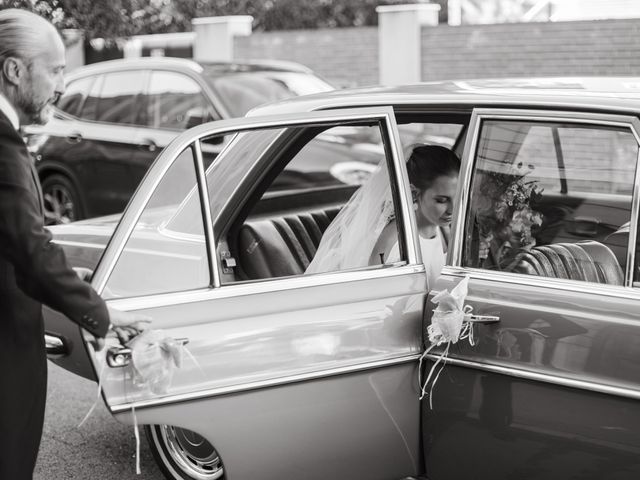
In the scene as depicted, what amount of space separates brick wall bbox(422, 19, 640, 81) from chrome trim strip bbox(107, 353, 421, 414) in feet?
35.0

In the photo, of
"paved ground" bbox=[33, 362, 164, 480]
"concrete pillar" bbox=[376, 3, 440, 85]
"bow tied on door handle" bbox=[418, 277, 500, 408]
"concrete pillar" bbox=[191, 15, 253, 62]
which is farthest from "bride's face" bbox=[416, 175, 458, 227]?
"concrete pillar" bbox=[191, 15, 253, 62]

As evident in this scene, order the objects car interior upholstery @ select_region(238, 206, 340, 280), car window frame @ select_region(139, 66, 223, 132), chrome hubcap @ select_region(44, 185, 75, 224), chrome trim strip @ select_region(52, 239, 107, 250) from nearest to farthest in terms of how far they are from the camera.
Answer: car interior upholstery @ select_region(238, 206, 340, 280) → chrome trim strip @ select_region(52, 239, 107, 250) → car window frame @ select_region(139, 66, 223, 132) → chrome hubcap @ select_region(44, 185, 75, 224)

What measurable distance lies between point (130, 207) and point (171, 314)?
353 mm

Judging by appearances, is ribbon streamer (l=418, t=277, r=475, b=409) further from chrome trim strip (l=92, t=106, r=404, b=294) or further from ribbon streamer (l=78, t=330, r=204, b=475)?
ribbon streamer (l=78, t=330, r=204, b=475)

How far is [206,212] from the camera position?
3.08m

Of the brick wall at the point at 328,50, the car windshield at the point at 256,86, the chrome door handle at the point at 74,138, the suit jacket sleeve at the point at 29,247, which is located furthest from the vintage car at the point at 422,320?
the brick wall at the point at 328,50

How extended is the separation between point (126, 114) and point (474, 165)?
5.94 metres

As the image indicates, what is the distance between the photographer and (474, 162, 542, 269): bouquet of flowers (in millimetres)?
3389

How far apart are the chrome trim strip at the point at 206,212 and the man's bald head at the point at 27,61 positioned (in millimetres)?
618

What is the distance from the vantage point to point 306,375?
3133 mm

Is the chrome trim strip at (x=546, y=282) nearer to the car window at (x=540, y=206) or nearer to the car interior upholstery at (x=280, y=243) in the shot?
the car window at (x=540, y=206)

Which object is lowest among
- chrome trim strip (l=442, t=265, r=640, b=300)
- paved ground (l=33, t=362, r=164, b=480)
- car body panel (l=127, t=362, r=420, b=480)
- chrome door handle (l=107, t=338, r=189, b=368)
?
paved ground (l=33, t=362, r=164, b=480)

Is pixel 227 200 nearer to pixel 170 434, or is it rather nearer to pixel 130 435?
pixel 170 434

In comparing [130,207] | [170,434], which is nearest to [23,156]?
[130,207]
